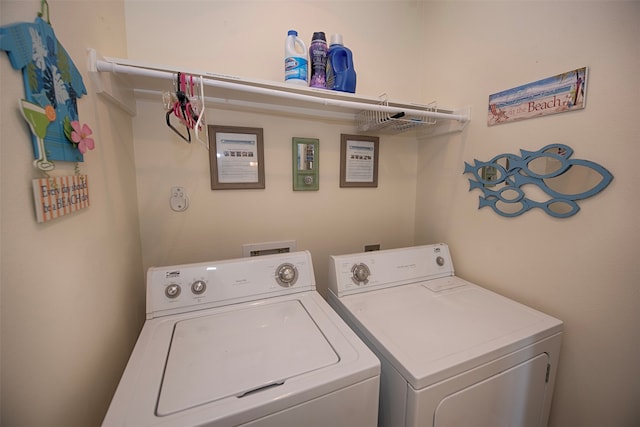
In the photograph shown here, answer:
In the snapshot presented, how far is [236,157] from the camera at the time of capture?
1.36 meters

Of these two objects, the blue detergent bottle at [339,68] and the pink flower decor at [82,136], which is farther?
the blue detergent bottle at [339,68]

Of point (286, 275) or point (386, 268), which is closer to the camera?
point (286, 275)

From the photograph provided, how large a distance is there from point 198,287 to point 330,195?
93 centimetres

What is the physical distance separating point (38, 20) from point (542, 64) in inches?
66.5

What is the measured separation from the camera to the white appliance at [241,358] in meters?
0.61

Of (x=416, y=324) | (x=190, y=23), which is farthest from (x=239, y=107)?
(x=416, y=324)

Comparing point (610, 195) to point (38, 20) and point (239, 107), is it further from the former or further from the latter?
point (38, 20)

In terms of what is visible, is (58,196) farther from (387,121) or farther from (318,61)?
(387,121)

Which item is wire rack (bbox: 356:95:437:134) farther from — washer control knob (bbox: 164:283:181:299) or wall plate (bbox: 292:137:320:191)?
washer control knob (bbox: 164:283:181:299)

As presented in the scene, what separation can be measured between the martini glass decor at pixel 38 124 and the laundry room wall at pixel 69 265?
13 mm

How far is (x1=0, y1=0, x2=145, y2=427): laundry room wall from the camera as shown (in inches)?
18.2

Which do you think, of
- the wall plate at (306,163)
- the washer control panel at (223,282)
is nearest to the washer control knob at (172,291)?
the washer control panel at (223,282)

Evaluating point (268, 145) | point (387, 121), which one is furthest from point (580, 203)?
point (268, 145)

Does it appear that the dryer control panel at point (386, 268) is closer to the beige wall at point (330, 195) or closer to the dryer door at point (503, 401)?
the beige wall at point (330, 195)
